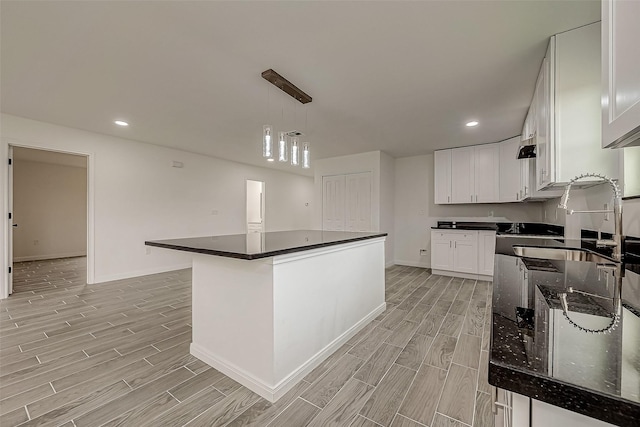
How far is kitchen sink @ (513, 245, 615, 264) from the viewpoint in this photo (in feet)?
5.61

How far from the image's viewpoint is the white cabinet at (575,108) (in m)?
1.72

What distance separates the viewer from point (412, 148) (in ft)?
16.3

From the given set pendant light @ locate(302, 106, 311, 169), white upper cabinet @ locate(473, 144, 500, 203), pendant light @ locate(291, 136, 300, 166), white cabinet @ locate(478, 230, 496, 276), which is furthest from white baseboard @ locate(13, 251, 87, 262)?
white upper cabinet @ locate(473, 144, 500, 203)

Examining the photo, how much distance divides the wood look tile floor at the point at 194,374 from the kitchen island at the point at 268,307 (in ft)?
0.32

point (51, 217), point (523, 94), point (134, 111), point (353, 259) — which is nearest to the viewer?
point (353, 259)

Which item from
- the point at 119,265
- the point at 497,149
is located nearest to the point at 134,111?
the point at 119,265

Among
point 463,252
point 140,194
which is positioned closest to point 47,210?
point 140,194

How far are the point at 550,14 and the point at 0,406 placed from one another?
4.11 meters

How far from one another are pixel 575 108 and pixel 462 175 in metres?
3.13

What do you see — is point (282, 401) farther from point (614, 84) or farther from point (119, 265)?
point (119, 265)

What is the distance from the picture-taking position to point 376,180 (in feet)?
16.8

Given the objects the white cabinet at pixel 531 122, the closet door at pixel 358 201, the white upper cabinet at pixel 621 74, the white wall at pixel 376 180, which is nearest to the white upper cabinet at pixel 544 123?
the white cabinet at pixel 531 122

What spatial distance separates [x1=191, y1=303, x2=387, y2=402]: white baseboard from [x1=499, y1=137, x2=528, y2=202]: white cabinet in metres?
3.67

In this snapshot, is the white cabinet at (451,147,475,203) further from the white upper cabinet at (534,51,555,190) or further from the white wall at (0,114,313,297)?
the white wall at (0,114,313,297)
